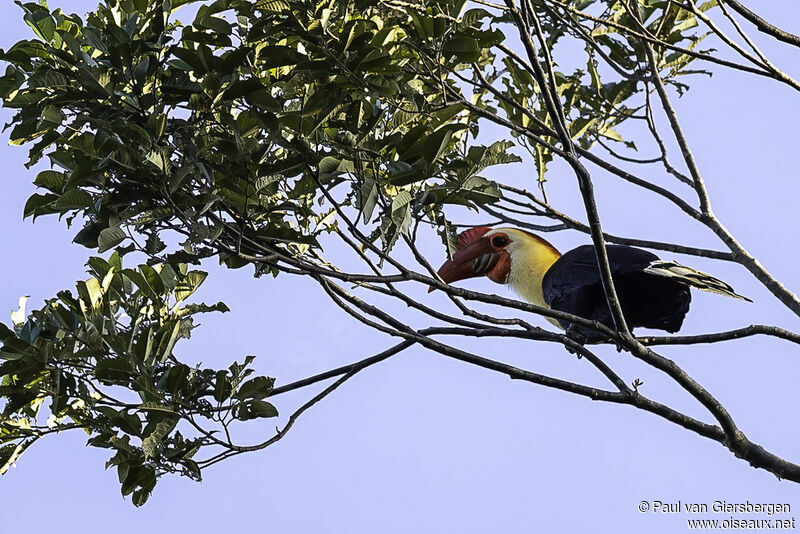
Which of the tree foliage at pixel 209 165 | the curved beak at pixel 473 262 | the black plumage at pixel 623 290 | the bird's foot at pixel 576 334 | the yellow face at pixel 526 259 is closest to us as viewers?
the tree foliage at pixel 209 165

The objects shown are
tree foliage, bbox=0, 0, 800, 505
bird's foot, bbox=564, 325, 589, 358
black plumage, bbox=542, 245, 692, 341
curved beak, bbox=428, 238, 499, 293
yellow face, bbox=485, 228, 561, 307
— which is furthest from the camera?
curved beak, bbox=428, 238, 499, 293

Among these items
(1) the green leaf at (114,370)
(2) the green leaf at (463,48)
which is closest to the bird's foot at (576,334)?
(2) the green leaf at (463,48)

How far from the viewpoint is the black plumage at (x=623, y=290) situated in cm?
409

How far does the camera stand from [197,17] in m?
2.87

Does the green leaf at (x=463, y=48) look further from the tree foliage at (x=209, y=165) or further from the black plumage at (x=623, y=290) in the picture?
the black plumage at (x=623, y=290)

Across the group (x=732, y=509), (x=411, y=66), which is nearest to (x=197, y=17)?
(x=411, y=66)

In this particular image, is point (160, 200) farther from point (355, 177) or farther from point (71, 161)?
point (355, 177)

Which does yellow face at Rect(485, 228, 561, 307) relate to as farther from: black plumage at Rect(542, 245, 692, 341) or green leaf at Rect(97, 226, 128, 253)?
green leaf at Rect(97, 226, 128, 253)

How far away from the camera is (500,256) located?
4977 millimetres

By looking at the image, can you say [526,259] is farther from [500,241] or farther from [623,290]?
[623,290]

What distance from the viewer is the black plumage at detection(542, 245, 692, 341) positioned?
4094mm

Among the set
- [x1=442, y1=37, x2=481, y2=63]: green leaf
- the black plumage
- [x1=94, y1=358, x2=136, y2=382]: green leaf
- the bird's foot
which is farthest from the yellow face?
[x1=94, y1=358, x2=136, y2=382]: green leaf

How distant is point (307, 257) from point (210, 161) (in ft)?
2.17

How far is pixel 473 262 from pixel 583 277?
94 centimetres
